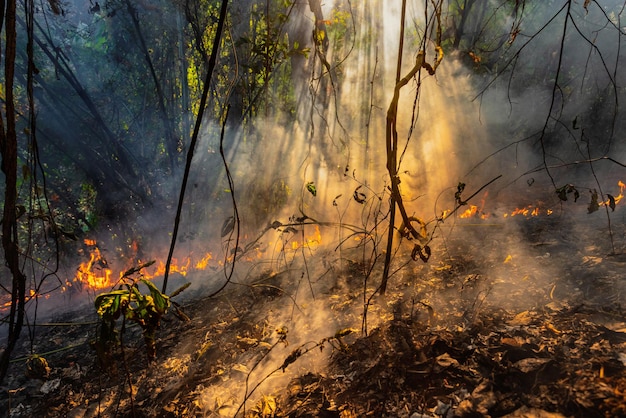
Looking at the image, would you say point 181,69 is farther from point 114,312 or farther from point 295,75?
point 114,312

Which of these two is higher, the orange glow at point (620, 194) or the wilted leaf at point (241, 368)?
the orange glow at point (620, 194)

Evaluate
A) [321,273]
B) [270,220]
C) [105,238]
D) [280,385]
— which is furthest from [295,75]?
[280,385]

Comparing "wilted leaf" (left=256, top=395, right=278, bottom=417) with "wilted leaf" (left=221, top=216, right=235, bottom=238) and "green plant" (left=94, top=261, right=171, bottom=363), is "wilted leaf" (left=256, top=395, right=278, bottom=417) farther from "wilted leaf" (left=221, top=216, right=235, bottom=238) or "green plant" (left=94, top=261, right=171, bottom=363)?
"wilted leaf" (left=221, top=216, right=235, bottom=238)

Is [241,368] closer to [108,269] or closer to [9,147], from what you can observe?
[9,147]

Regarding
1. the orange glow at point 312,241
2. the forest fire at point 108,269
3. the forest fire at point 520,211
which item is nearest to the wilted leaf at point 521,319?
the forest fire at point 520,211

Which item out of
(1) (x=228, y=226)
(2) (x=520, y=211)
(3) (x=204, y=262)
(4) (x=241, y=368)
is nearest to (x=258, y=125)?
(3) (x=204, y=262)

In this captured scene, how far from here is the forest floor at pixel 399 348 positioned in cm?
177

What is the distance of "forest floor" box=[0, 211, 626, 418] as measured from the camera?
177 centimetres

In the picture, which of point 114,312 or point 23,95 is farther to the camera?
point 23,95

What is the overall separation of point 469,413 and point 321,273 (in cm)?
217

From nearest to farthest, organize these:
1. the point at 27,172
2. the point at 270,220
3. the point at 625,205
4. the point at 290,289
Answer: the point at 27,172 < the point at 290,289 < the point at 625,205 < the point at 270,220

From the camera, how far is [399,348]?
7.28ft

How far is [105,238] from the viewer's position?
7.26 meters

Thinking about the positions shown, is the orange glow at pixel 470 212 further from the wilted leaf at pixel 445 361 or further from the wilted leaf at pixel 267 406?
the wilted leaf at pixel 267 406
